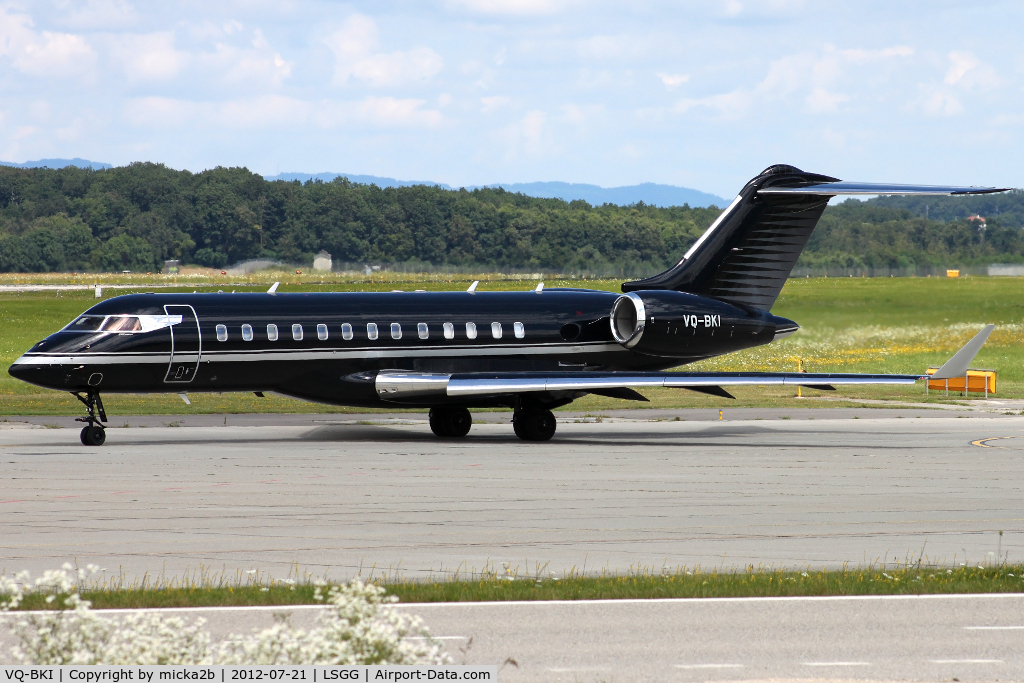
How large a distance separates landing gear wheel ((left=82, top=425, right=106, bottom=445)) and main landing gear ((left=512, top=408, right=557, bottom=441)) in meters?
9.50

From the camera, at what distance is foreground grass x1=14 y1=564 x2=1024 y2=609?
1145 cm

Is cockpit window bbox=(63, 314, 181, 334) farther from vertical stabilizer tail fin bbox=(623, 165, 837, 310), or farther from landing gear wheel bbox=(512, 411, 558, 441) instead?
vertical stabilizer tail fin bbox=(623, 165, 837, 310)

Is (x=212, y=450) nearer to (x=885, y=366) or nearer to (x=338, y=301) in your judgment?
(x=338, y=301)

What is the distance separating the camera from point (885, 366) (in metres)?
54.0

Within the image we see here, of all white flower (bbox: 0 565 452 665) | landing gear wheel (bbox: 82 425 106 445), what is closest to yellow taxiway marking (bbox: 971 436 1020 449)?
landing gear wheel (bbox: 82 425 106 445)

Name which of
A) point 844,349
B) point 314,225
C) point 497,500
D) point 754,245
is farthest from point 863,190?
point 314,225

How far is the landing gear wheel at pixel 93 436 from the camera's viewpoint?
27266 mm

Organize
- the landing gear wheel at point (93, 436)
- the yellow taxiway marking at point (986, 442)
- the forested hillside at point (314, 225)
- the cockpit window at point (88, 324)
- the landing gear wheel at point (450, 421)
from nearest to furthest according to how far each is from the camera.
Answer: the landing gear wheel at point (93, 436) < the cockpit window at point (88, 324) < the yellow taxiway marking at point (986, 442) < the landing gear wheel at point (450, 421) < the forested hillside at point (314, 225)

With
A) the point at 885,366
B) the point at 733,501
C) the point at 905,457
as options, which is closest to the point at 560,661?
the point at 733,501

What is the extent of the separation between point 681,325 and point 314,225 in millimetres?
58164

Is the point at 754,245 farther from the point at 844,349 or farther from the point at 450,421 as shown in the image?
the point at 844,349

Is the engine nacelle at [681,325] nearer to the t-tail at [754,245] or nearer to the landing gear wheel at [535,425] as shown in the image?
the t-tail at [754,245]

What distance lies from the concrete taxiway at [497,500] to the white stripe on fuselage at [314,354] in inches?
75.9

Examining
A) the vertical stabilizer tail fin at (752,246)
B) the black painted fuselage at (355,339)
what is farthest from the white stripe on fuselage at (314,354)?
the vertical stabilizer tail fin at (752,246)
